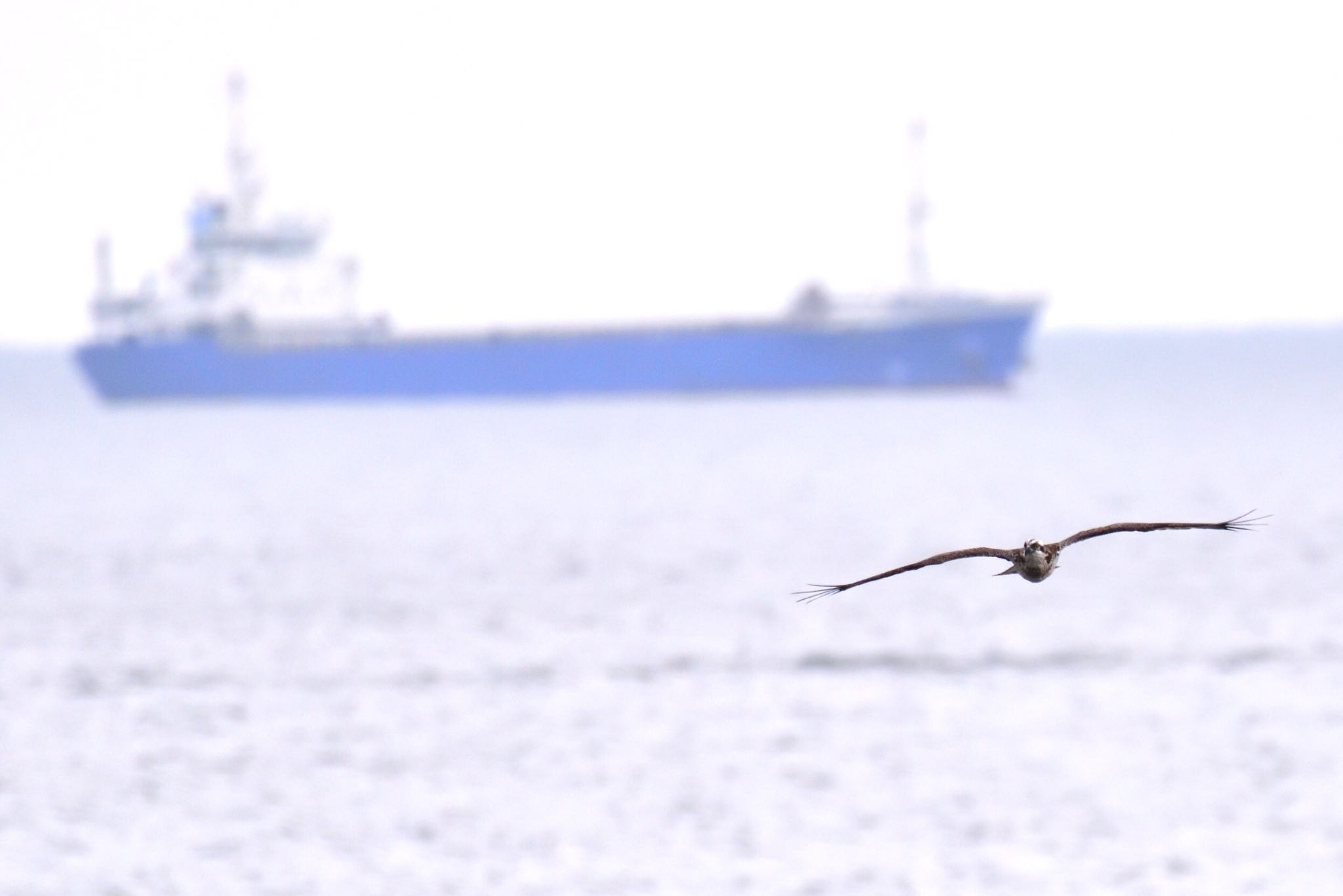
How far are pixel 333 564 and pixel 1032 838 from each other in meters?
41.5

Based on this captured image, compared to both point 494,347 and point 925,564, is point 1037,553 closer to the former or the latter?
point 925,564

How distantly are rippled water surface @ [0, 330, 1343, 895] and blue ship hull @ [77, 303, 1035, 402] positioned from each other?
66294 millimetres

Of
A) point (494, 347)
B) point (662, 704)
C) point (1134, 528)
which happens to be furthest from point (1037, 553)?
point (494, 347)

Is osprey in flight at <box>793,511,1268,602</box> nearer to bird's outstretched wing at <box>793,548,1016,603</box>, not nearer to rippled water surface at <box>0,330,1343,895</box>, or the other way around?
bird's outstretched wing at <box>793,548,1016,603</box>

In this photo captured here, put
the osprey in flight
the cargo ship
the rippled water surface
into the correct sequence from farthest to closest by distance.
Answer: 1. the cargo ship
2. the rippled water surface
3. the osprey in flight

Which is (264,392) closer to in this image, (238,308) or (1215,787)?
(238,308)

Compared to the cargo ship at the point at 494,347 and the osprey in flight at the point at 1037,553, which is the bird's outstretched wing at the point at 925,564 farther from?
the cargo ship at the point at 494,347

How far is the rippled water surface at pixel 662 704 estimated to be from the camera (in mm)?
35031

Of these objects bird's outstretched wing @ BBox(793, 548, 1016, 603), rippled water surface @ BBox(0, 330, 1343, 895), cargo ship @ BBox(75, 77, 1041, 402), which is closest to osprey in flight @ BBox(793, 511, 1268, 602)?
bird's outstretched wing @ BBox(793, 548, 1016, 603)

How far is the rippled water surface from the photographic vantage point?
35031 mm

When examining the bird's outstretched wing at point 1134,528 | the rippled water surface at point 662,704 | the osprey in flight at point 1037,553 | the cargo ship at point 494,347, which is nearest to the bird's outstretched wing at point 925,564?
the osprey in flight at point 1037,553

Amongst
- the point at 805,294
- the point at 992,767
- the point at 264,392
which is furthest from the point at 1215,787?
the point at 264,392

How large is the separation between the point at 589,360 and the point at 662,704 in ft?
396

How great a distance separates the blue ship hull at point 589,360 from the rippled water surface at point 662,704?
6629 centimetres
